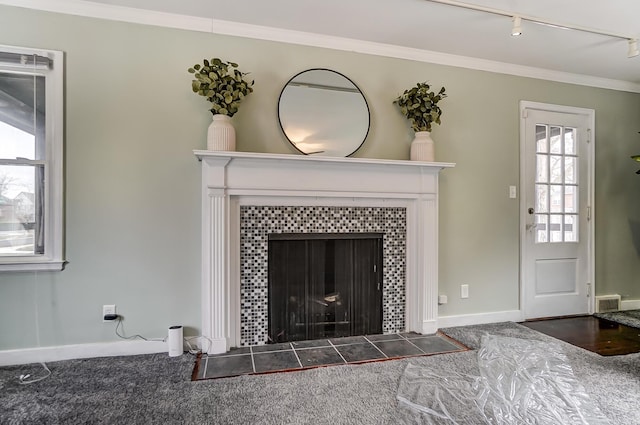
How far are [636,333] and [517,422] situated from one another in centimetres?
217

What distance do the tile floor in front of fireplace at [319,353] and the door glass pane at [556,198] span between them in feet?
5.81

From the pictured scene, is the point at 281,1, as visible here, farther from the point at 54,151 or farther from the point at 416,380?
the point at 416,380

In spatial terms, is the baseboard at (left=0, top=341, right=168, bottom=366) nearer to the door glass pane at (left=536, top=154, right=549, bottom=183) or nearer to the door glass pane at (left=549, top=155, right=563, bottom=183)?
the door glass pane at (left=536, top=154, right=549, bottom=183)

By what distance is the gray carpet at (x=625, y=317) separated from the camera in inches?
125

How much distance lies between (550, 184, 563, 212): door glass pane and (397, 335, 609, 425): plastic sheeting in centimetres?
157

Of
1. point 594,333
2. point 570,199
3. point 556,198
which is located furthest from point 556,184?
point 594,333

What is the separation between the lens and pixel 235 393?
75.0 inches

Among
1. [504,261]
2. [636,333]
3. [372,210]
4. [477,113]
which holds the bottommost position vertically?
[636,333]

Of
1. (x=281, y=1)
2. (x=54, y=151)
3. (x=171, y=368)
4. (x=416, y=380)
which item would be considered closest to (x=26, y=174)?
(x=54, y=151)

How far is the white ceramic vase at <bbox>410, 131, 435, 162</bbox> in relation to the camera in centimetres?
280

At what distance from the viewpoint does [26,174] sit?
7.48 ft

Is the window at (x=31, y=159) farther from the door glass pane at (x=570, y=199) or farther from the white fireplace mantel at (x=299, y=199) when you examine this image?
the door glass pane at (x=570, y=199)

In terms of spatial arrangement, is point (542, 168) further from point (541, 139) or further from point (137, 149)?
point (137, 149)

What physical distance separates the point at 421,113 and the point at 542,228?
5.71 feet
